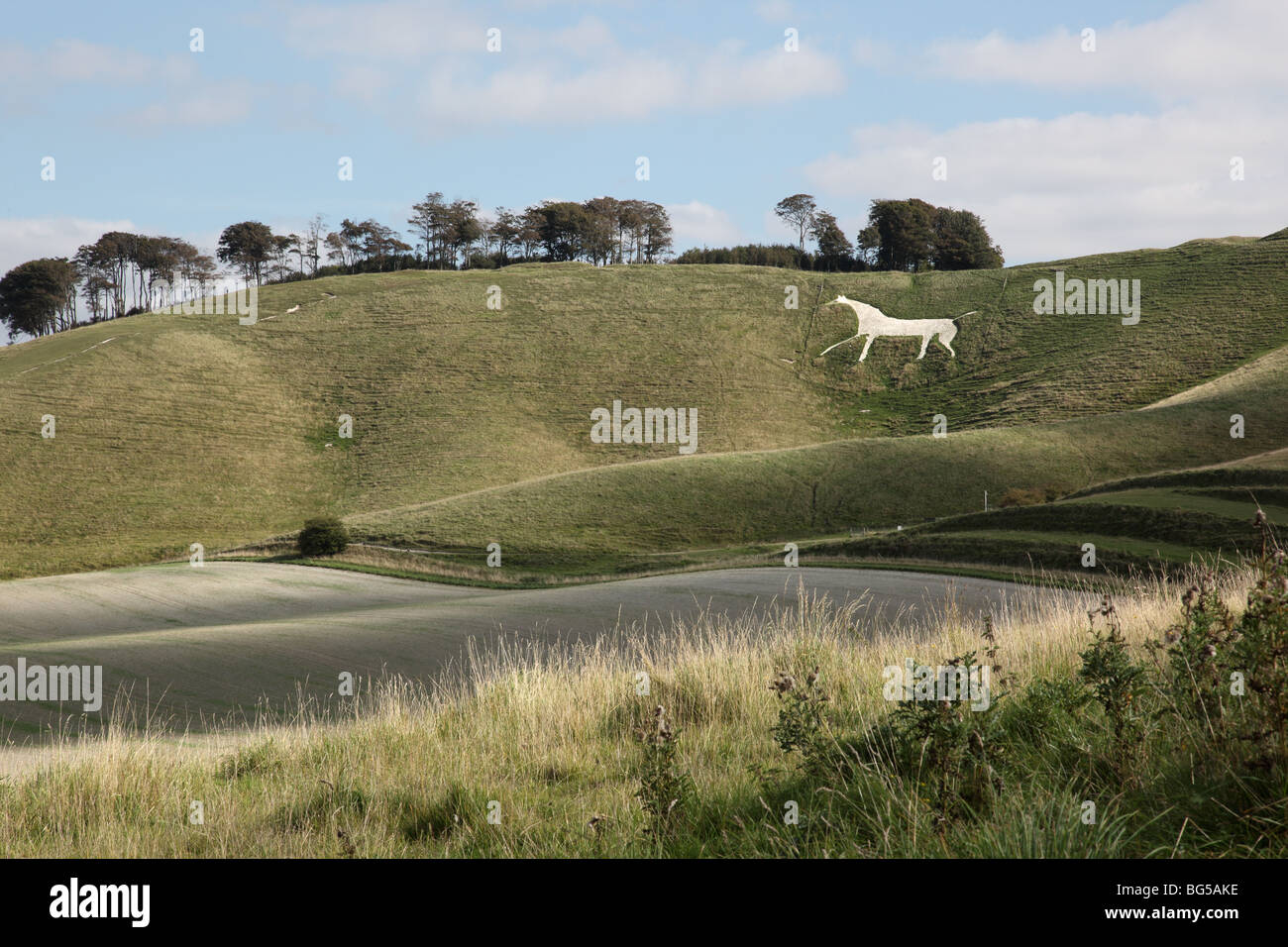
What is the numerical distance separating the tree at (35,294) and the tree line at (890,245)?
293 ft

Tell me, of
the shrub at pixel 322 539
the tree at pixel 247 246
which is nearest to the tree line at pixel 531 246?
the tree at pixel 247 246

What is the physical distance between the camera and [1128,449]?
5781 centimetres

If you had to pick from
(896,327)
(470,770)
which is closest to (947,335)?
(896,327)

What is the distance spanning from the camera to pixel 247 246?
457ft

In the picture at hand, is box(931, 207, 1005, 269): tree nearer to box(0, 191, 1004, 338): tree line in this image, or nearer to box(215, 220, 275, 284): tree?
box(0, 191, 1004, 338): tree line

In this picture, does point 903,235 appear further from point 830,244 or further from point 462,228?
point 462,228

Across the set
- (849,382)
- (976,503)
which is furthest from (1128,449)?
(849,382)

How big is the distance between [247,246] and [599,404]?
79634 mm

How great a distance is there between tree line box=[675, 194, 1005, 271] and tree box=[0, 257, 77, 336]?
293 ft

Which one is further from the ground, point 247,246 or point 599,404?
point 247,246

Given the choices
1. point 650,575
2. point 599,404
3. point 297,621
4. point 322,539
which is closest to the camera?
point 297,621

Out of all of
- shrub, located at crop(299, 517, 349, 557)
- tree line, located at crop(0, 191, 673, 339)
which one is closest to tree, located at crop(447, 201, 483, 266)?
tree line, located at crop(0, 191, 673, 339)

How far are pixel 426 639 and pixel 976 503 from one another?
3980cm

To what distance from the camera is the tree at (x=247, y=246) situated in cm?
13938
